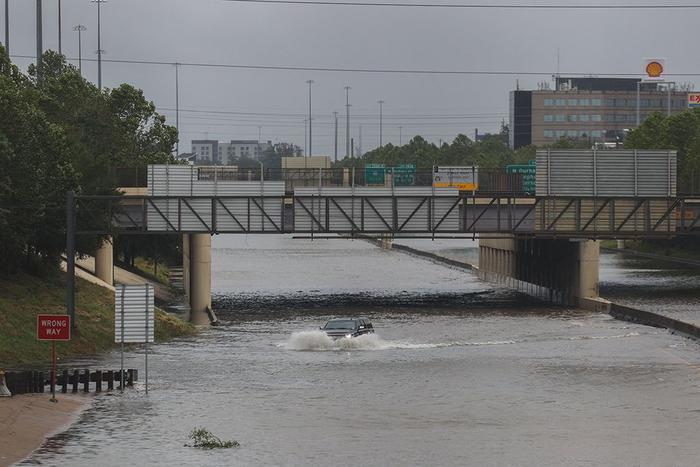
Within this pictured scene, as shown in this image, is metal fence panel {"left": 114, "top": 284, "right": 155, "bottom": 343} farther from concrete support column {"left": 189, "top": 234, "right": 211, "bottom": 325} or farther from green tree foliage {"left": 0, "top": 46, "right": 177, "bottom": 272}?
concrete support column {"left": 189, "top": 234, "right": 211, "bottom": 325}

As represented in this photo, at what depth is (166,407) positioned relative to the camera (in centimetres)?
5300

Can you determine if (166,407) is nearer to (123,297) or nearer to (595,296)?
(123,297)

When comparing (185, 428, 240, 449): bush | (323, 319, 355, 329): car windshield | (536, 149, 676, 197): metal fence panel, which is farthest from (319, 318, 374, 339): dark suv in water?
(185, 428, 240, 449): bush

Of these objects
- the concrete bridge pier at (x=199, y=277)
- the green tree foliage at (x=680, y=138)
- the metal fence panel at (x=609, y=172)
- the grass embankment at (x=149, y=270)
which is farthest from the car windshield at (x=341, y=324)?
the green tree foliage at (x=680, y=138)

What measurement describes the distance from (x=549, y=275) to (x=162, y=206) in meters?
41.7

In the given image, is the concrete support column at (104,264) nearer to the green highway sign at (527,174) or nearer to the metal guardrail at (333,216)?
the metal guardrail at (333,216)

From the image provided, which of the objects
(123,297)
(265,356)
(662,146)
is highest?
(662,146)

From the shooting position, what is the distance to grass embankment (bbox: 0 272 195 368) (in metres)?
66.6

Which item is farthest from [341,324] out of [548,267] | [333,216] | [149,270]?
[149,270]

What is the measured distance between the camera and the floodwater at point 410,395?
44.1m

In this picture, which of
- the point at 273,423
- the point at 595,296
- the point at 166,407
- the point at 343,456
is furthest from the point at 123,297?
the point at 595,296

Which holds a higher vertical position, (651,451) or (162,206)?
(162,206)

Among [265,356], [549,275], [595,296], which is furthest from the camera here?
[549,275]

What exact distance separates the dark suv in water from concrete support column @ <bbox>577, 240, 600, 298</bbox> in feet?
107
